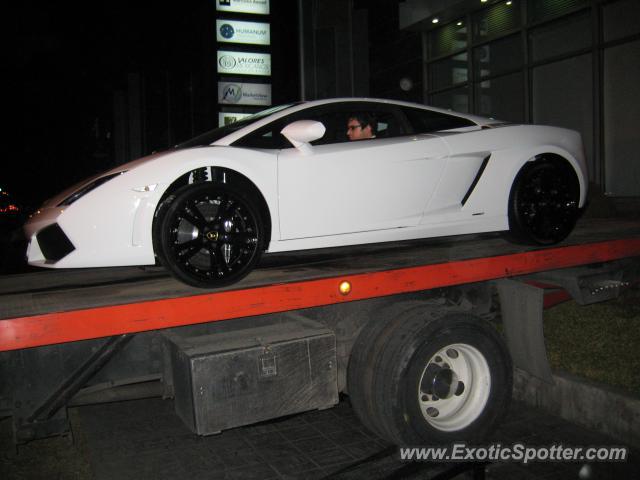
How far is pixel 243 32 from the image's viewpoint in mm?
15320

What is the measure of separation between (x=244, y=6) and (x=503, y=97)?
7.64 meters

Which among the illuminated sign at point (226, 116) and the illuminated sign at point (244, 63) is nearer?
the illuminated sign at point (244, 63)

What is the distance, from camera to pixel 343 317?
3.50 m

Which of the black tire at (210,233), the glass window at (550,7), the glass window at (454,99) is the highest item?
the glass window at (550,7)

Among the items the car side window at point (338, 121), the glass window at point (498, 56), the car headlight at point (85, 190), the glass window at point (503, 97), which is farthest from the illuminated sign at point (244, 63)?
the car headlight at point (85, 190)

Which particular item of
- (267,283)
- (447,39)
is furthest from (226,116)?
(267,283)

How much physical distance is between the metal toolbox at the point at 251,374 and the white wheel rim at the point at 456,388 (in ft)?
2.09

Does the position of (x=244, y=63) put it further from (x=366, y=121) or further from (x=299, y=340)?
(x=299, y=340)

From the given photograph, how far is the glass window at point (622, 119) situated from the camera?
354 inches

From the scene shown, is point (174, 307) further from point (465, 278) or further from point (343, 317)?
point (465, 278)

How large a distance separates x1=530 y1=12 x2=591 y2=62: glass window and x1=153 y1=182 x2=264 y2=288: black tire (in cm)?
846

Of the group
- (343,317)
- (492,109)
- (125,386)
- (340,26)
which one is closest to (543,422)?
(343,317)

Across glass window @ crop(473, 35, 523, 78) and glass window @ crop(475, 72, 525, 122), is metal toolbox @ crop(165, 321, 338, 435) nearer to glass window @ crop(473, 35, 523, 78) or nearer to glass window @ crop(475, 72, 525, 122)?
glass window @ crop(475, 72, 525, 122)

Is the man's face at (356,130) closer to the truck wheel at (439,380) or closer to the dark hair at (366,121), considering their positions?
the dark hair at (366,121)
